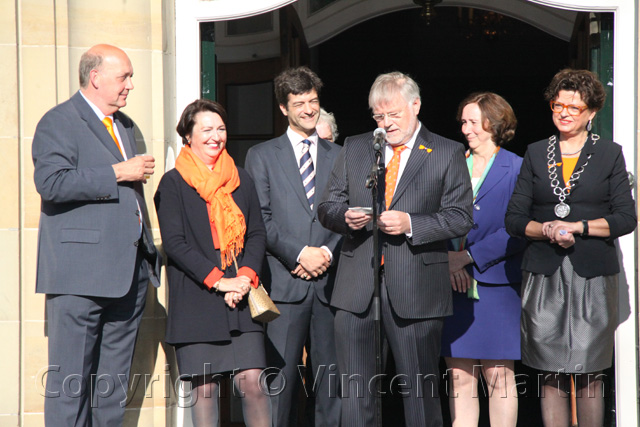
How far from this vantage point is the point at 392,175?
14.4 feet

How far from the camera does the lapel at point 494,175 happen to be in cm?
487

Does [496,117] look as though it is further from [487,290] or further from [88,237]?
[88,237]

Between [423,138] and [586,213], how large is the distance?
35.2 inches

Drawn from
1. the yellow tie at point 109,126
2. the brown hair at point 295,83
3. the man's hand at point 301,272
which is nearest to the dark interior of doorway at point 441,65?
the brown hair at point 295,83

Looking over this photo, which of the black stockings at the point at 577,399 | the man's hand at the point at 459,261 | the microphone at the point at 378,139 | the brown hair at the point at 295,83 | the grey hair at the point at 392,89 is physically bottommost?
the black stockings at the point at 577,399

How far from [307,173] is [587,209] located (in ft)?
4.83

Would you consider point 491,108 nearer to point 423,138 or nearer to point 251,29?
point 423,138

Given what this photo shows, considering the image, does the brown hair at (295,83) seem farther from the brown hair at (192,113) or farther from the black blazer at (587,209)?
the black blazer at (587,209)

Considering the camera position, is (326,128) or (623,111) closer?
(623,111)

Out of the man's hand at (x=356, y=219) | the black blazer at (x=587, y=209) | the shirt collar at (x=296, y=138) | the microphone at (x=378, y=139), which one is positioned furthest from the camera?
the shirt collar at (x=296, y=138)

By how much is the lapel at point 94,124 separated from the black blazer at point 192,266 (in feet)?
1.00

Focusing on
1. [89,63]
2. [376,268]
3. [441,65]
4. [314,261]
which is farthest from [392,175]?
[441,65]

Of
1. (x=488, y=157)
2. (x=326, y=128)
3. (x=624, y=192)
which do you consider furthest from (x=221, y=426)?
(x=624, y=192)

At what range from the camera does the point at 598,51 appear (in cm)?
539
